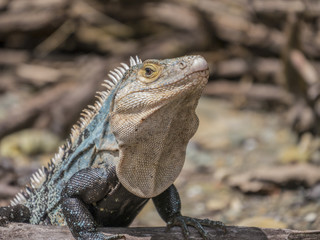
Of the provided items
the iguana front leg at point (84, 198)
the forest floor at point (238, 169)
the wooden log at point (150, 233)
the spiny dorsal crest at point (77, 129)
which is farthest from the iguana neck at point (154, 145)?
the forest floor at point (238, 169)

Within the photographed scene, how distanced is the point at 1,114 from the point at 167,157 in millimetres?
9138

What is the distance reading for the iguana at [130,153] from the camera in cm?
430

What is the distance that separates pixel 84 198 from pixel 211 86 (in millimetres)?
9977

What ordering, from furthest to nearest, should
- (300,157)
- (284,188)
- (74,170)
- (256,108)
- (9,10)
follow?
(9,10) < (256,108) < (300,157) < (284,188) < (74,170)

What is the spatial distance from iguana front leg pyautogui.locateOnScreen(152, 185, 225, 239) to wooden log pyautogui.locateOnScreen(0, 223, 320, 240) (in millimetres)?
70

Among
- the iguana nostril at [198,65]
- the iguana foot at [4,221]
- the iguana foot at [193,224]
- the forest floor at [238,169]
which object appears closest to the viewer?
the iguana nostril at [198,65]

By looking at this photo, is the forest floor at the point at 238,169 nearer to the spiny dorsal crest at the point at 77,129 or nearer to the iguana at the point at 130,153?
the spiny dorsal crest at the point at 77,129

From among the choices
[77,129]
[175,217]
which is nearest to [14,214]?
[77,129]

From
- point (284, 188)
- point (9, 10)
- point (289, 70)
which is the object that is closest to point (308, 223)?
point (284, 188)

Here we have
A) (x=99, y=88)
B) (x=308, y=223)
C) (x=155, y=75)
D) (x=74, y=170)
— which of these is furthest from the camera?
(x=99, y=88)

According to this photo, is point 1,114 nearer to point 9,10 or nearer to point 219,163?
point 9,10

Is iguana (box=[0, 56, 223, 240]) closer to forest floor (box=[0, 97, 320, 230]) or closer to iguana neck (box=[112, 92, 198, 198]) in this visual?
iguana neck (box=[112, 92, 198, 198])

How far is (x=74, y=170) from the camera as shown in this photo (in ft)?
16.8

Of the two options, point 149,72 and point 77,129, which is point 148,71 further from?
point 77,129
